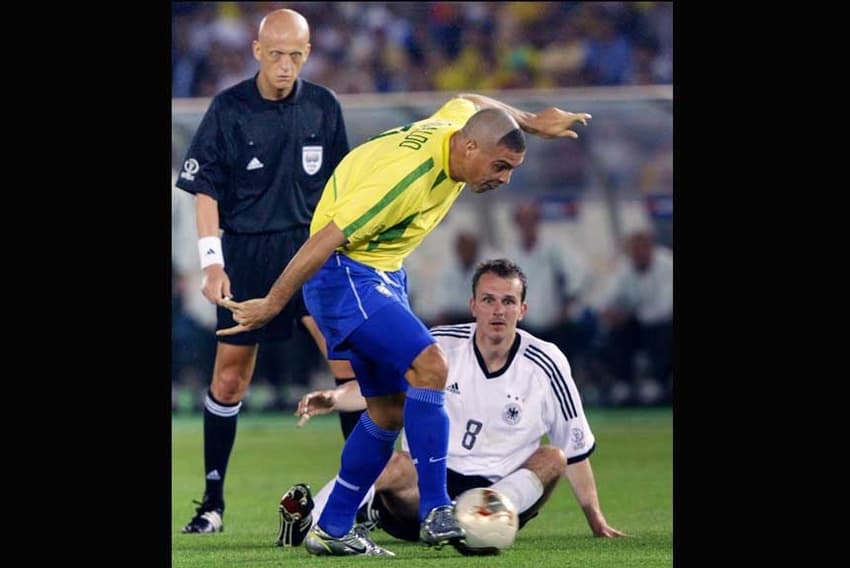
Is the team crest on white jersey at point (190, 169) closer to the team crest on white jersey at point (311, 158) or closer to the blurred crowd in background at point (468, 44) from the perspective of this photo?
the team crest on white jersey at point (311, 158)

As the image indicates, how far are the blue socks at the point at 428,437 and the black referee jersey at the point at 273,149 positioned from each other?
208cm

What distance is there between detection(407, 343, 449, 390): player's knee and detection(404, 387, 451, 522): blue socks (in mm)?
26

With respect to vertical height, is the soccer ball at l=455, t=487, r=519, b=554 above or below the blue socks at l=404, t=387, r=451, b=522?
below

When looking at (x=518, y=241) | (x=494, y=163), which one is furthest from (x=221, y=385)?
(x=518, y=241)

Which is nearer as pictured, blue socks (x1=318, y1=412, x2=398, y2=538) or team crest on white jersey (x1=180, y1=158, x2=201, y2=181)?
blue socks (x1=318, y1=412, x2=398, y2=538)

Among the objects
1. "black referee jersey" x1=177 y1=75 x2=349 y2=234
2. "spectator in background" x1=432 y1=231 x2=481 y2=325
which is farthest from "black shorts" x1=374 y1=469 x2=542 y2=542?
"spectator in background" x1=432 y1=231 x2=481 y2=325

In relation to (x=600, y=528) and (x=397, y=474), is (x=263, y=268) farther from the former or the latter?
(x=600, y=528)

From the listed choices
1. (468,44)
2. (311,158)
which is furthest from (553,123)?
(468,44)

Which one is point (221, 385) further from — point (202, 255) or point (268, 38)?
point (268, 38)

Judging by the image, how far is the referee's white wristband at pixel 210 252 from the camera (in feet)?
21.5

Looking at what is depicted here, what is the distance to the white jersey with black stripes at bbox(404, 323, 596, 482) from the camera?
5.97 meters

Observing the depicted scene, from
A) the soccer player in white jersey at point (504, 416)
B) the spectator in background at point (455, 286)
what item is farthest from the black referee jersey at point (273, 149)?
the spectator in background at point (455, 286)

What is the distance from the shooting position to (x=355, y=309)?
524 centimetres

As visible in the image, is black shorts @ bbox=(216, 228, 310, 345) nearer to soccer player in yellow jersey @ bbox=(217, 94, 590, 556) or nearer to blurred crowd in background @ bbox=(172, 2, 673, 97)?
soccer player in yellow jersey @ bbox=(217, 94, 590, 556)
